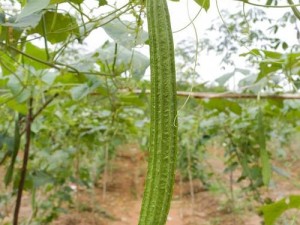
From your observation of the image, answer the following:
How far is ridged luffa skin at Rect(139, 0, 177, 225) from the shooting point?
54 cm

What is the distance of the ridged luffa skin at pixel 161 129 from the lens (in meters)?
0.54

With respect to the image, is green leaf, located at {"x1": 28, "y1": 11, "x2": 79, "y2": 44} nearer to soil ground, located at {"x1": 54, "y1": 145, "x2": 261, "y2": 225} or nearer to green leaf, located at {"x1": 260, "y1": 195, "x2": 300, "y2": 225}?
green leaf, located at {"x1": 260, "y1": 195, "x2": 300, "y2": 225}

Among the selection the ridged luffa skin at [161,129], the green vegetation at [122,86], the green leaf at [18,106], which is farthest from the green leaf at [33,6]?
the green leaf at [18,106]

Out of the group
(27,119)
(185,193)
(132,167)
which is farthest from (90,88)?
(132,167)

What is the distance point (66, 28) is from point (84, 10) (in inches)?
2.0

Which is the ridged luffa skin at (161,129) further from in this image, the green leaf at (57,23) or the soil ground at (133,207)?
the soil ground at (133,207)

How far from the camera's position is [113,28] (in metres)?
1.04

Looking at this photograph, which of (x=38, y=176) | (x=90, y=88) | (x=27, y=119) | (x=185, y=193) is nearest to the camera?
(x=90, y=88)

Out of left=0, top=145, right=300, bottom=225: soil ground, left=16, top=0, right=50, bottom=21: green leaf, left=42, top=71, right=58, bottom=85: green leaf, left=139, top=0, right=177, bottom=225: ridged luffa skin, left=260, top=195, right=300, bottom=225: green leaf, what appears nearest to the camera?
left=139, top=0, right=177, bottom=225: ridged luffa skin

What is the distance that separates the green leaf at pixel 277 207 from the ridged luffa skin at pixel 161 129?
2.07 ft

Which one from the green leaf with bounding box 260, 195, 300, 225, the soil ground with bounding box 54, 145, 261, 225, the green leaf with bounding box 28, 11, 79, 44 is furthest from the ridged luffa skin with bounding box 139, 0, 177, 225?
the soil ground with bounding box 54, 145, 261, 225

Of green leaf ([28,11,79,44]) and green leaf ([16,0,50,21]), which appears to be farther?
green leaf ([28,11,79,44])

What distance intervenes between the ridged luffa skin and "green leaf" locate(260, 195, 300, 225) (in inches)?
24.9

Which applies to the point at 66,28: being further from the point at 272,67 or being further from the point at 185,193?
the point at 185,193
